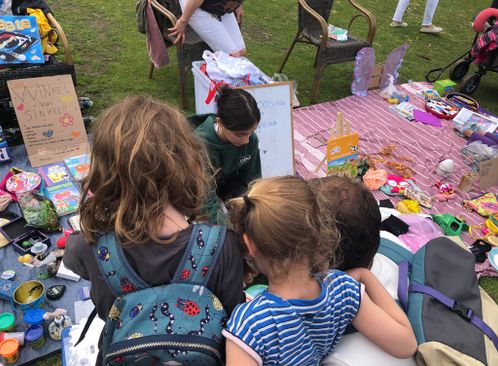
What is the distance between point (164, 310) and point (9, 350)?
135cm

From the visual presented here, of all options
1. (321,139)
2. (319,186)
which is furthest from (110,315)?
(321,139)

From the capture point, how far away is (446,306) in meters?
1.40

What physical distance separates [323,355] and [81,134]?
2.76m

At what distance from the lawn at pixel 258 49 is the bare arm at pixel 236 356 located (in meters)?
2.38

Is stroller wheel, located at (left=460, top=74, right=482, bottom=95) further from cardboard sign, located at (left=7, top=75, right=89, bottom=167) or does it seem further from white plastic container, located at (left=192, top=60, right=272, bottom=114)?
cardboard sign, located at (left=7, top=75, right=89, bottom=167)

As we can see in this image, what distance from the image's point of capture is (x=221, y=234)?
108cm

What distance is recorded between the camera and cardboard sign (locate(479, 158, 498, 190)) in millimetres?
3549

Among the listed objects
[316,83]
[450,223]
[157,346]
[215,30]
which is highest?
[215,30]

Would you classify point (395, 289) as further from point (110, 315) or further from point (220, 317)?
point (110, 315)

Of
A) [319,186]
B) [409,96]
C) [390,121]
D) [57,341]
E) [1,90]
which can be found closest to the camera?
[319,186]

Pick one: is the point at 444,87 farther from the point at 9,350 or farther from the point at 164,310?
the point at 9,350

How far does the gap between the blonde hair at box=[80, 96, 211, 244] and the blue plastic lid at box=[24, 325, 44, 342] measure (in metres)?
1.24

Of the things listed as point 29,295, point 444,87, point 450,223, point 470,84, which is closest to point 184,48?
point 29,295

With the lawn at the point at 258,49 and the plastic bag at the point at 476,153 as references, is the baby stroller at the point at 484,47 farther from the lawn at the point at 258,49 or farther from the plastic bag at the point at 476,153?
the plastic bag at the point at 476,153
